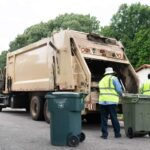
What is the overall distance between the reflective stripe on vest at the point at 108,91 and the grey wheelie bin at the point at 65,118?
4.39ft

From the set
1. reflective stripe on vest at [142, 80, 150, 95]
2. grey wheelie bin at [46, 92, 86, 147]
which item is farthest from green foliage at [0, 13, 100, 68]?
grey wheelie bin at [46, 92, 86, 147]

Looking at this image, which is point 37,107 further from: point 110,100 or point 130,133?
point 130,133

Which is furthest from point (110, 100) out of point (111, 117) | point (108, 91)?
point (111, 117)

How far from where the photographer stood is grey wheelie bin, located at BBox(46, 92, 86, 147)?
799 centimetres

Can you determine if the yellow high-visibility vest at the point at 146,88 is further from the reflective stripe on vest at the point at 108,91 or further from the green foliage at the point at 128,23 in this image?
the green foliage at the point at 128,23

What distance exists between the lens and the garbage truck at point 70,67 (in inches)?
438

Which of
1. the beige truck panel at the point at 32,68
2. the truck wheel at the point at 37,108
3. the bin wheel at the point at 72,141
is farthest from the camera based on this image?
the truck wheel at the point at 37,108

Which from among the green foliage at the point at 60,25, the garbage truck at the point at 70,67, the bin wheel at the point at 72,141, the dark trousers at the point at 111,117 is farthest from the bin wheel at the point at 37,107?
the green foliage at the point at 60,25

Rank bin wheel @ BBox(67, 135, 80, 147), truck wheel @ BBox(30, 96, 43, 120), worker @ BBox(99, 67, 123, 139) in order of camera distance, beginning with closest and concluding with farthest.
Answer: bin wheel @ BBox(67, 135, 80, 147), worker @ BBox(99, 67, 123, 139), truck wheel @ BBox(30, 96, 43, 120)

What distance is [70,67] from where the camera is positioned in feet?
37.0

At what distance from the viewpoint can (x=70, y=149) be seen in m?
7.66

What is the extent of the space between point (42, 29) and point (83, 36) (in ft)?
126

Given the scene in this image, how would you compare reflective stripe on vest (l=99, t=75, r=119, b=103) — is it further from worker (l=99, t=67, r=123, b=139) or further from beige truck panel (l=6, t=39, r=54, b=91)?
beige truck panel (l=6, t=39, r=54, b=91)

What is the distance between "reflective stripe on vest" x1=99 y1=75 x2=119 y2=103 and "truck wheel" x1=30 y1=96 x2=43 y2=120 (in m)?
3.99
